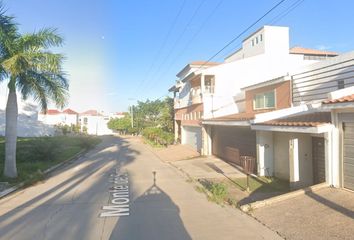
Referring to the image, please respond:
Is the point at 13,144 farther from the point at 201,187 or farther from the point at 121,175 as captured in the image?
the point at 201,187

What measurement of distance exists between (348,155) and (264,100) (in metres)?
11.2

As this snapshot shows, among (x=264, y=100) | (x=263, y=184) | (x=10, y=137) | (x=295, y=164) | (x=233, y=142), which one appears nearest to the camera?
(x=295, y=164)

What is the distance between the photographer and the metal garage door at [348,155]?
33.7 ft

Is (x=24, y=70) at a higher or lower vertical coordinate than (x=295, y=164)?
higher

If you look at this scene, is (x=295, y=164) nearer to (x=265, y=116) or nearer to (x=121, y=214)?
(x=265, y=116)

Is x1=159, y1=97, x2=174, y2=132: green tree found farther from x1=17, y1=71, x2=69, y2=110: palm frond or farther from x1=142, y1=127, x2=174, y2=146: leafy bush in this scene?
x1=17, y1=71, x2=69, y2=110: palm frond

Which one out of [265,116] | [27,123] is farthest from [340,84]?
[27,123]

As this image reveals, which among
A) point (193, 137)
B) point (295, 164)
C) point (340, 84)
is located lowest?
point (295, 164)

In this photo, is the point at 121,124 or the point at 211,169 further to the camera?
the point at 121,124

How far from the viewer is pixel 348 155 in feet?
34.4

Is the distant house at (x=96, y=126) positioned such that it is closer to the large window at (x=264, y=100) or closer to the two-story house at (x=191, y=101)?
the two-story house at (x=191, y=101)

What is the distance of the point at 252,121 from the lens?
53.8 ft

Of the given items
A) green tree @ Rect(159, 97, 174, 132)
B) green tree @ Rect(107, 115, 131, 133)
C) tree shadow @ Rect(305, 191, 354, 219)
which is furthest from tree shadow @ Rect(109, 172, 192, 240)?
green tree @ Rect(107, 115, 131, 133)

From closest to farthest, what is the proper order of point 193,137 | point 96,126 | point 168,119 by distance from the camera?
1. point 193,137
2. point 168,119
3. point 96,126
